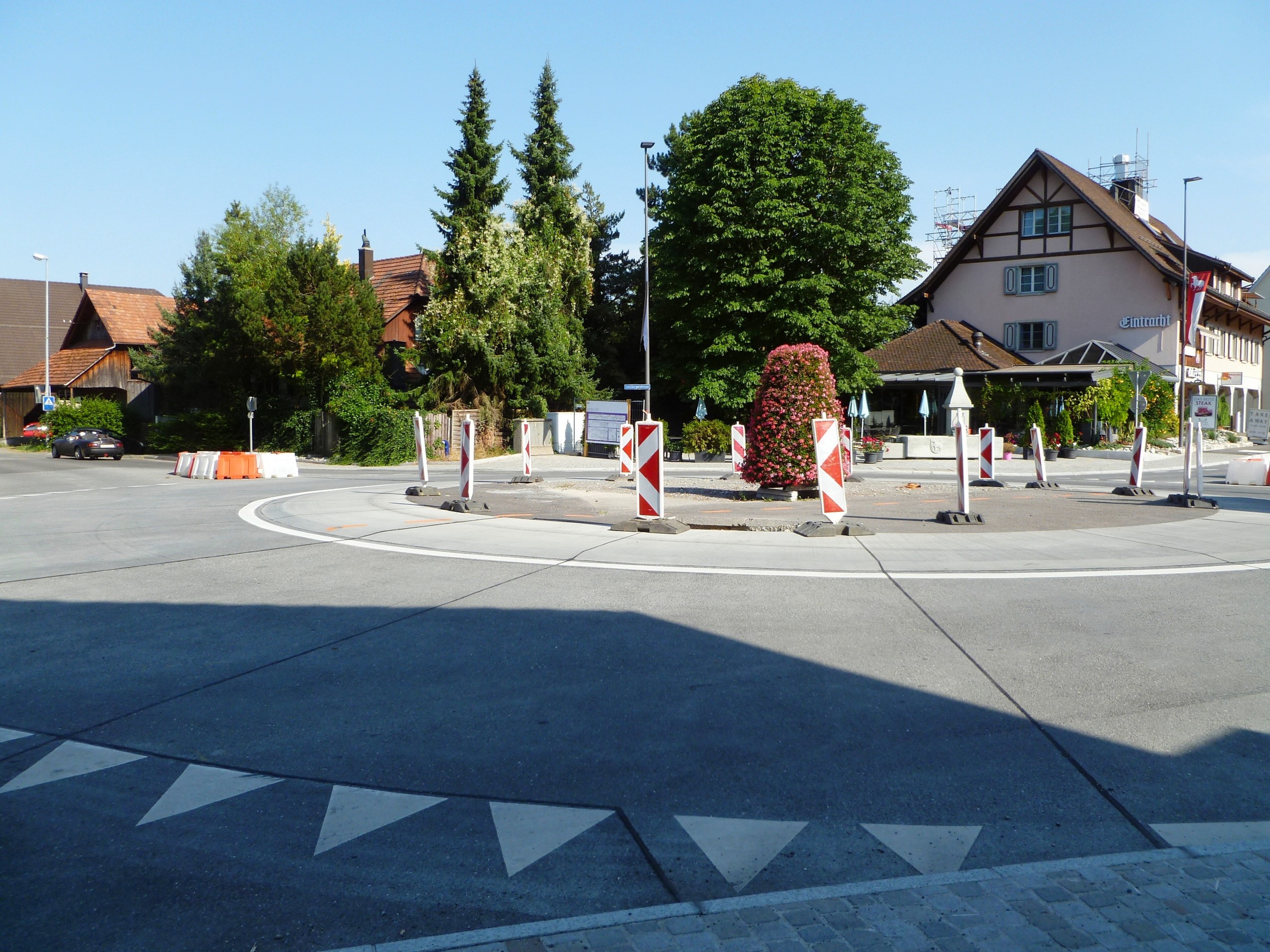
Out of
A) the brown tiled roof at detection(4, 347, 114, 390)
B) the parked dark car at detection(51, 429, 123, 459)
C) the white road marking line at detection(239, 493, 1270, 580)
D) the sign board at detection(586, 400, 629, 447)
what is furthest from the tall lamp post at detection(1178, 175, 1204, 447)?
the brown tiled roof at detection(4, 347, 114, 390)

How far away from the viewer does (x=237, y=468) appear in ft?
80.7

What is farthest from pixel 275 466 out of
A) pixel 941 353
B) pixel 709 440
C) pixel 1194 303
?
pixel 941 353

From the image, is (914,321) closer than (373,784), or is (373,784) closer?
(373,784)

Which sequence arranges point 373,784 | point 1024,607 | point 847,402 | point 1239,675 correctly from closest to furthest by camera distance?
point 373,784
point 1239,675
point 1024,607
point 847,402

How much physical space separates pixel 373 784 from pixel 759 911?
1.75m

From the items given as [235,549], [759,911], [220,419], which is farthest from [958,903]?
[220,419]

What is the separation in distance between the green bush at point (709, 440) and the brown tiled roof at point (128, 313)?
1284 inches

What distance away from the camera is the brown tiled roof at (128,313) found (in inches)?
2120

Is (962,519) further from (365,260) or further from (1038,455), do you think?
(365,260)

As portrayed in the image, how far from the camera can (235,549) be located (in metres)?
10.4

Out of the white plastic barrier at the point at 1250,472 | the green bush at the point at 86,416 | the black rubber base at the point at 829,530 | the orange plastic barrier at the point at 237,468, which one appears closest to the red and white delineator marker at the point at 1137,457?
the white plastic barrier at the point at 1250,472

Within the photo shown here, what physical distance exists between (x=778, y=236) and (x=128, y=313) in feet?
127

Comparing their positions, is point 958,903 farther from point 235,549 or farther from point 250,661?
point 235,549

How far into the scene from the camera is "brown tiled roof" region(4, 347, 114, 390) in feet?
177
